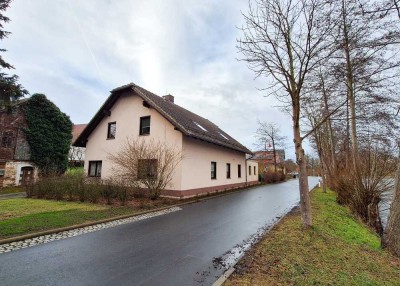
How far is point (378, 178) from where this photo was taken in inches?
420

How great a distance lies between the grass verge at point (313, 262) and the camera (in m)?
4.29

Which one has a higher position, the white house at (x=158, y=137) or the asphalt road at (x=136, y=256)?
the white house at (x=158, y=137)

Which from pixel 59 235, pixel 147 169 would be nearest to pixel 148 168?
pixel 147 169

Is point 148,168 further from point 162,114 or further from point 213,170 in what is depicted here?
point 213,170

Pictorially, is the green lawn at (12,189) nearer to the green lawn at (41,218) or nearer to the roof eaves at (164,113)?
the green lawn at (41,218)

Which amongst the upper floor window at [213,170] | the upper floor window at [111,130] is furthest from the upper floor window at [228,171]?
the upper floor window at [111,130]

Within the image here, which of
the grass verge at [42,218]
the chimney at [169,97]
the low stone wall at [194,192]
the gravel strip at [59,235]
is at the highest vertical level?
the chimney at [169,97]

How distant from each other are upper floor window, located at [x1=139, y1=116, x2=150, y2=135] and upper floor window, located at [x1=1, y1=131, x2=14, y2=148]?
1410 centimetres

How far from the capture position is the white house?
600 inches

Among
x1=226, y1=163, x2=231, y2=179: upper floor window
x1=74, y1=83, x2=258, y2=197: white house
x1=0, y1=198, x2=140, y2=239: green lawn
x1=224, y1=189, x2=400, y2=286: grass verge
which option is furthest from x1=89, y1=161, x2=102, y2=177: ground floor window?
x1=224, y1=189, x2=400, y2=286: grass verge

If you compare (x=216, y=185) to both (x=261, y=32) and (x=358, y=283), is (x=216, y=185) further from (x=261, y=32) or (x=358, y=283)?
(x=358, y=283)

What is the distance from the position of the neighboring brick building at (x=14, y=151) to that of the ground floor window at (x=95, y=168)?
5.73 m

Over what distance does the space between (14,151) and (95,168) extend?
922 cm

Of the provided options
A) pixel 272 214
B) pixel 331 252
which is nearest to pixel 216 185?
pixel 272 214
